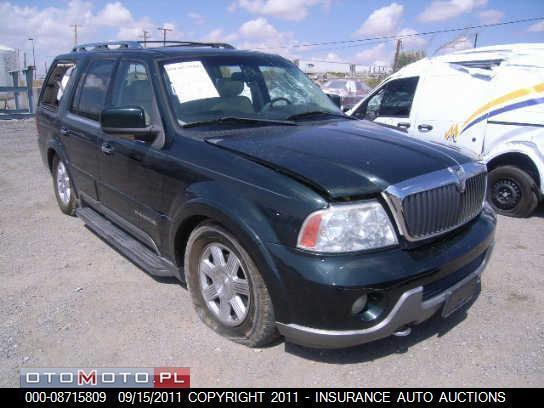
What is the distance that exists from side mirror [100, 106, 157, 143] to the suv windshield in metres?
0.24

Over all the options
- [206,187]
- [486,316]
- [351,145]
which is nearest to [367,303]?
[351,145]

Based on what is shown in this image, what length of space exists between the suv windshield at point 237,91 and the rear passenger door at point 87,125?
1.02m

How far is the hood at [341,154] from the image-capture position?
243cm

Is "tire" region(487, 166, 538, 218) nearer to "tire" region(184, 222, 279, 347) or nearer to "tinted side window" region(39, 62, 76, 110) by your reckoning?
"tire" region(184, 222, 279, 347)

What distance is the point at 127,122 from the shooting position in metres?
3.16

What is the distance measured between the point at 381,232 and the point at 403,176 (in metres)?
0.36

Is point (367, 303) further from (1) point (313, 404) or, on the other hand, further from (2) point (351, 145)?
(2) point (351, 145)

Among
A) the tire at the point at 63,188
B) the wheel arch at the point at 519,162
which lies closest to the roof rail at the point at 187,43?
the tire at the point at 63,188

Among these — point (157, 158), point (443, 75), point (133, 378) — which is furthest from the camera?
point (443, 75)

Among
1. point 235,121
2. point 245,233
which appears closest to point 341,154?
point 245,233

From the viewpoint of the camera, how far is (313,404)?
8.12 feet

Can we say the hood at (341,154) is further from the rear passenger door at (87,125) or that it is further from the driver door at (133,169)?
the rear passenger door at (87,125)

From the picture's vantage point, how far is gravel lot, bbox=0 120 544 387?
2697mm

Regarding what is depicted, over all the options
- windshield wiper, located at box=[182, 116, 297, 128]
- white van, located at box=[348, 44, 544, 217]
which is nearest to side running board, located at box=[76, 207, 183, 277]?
windshield wiper, located at box=[182, 116, 297, 128]
